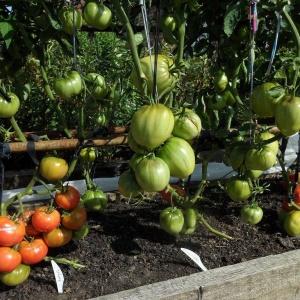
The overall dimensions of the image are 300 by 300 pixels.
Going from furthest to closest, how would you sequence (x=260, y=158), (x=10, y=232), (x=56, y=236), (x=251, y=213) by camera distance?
(x=251, y=213) < (x=56, y=236) < (x=260, y=158) < (x=10, y=232)

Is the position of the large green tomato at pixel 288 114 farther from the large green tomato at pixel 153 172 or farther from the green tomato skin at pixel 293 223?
the green tomato skin at pixel 293 223

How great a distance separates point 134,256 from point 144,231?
23 cm

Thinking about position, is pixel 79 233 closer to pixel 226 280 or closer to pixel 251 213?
pixel 226 280


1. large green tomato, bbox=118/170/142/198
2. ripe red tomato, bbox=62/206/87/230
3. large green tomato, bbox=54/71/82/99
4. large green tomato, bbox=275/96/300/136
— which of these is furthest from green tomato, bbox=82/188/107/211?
large green tomato, bbox=275/96/300/136

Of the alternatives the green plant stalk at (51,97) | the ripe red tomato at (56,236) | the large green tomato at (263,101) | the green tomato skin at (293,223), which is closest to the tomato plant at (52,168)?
the ripe red tomato at (56,236)

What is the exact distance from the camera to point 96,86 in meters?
2.09

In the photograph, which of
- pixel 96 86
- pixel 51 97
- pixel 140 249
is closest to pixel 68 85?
pixel 96 86

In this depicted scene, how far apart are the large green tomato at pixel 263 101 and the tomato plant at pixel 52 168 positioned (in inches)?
30.1

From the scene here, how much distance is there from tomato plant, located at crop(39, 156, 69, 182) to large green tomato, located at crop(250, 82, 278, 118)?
76 centimetres

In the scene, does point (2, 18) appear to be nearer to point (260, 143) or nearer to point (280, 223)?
point (260, 143)

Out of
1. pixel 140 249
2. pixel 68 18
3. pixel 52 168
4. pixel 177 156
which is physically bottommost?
pixel 140 249

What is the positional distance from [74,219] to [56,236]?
0.10 meters

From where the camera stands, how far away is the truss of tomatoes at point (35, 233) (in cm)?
171

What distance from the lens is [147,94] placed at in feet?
5.12
